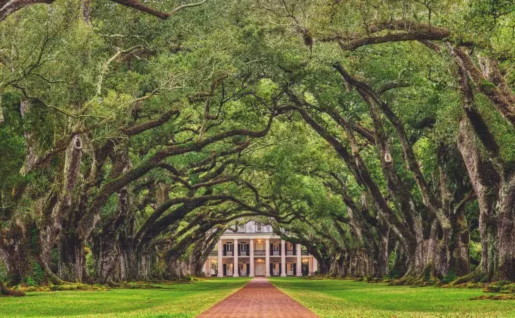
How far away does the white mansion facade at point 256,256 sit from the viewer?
5822 inches

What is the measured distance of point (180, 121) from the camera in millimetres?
33156

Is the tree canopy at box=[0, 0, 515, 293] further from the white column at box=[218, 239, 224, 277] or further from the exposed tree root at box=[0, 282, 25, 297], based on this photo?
the white column at box=[218, 239, 224, 277]

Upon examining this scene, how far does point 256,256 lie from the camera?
150m

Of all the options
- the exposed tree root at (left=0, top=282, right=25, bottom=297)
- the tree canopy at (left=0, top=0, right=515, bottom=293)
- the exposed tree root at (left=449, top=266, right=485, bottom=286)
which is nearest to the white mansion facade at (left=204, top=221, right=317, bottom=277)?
the tree canopy at (left=0, top=0, right=515, bottom=293)

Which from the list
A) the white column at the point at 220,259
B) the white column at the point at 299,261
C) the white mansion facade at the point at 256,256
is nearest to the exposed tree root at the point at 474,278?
the white column at the point at 299,261

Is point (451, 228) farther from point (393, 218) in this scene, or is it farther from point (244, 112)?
point (244, 112)

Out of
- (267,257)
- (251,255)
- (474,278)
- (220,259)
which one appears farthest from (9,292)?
Result: (251,255)

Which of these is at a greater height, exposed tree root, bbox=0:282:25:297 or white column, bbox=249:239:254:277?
white column, bbox=249:239:254:277

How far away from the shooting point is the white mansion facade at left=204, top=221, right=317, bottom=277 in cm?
14788

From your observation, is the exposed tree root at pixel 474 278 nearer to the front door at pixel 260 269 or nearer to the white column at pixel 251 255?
the white column at pixel 251 255

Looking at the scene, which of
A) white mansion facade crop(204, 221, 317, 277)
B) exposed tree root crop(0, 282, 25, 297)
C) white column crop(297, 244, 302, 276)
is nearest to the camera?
exposed tree root crop(0, 282, 25, 297)

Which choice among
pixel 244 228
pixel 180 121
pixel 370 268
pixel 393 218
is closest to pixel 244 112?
pixel 180 121

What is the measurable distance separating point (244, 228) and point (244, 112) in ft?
397

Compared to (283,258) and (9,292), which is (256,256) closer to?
(283,258)
